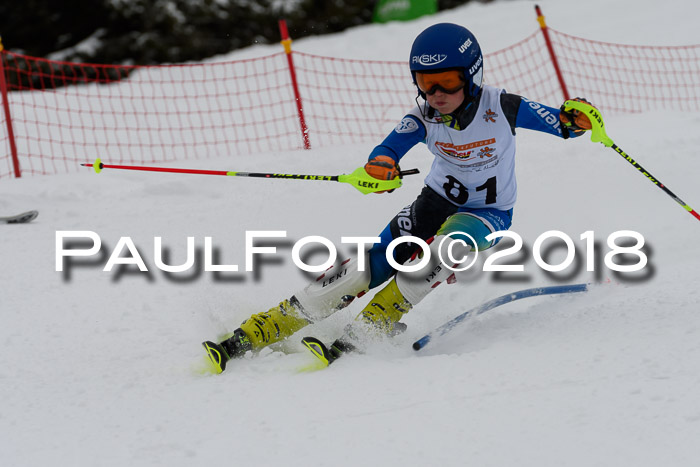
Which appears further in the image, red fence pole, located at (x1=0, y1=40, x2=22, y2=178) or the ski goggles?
red fence pole, located at (x1=0, y1=40, x2=22, y2=178)

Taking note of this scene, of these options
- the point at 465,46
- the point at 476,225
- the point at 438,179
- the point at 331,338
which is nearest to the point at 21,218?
the point at 331,338

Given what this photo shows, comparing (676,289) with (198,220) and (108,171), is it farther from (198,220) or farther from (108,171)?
(108,171)

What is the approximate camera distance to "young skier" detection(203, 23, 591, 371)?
10.7 feet

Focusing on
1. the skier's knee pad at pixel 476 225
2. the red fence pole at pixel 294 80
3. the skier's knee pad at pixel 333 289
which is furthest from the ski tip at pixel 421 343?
the red fence pole at pixel 294 80

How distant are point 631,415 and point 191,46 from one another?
1067 centimetres

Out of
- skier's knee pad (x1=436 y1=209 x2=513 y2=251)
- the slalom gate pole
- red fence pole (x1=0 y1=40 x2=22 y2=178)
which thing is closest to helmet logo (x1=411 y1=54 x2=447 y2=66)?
skier's knee pad (x1=436 y1=209 x2=513 y2=251)

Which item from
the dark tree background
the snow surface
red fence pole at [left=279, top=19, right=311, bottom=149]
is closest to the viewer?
the snow surface

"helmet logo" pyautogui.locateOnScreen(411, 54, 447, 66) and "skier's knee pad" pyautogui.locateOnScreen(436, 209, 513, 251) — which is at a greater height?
"helmet logo" pyautogui.locateOnScreen(411, 54, 447, 66)

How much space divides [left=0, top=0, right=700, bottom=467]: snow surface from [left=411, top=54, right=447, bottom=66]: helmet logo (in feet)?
4.39

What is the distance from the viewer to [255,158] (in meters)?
6.74

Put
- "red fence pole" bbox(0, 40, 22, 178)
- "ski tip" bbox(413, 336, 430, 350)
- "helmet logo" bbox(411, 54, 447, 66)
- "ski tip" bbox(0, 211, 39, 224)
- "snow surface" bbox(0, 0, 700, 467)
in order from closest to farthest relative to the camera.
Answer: "snow surface" bbox(0, 0, 700, 467) → "helmet logo" bbox(411, 54, 447, 66) → "ski tip" bbox(413, 336, 430, 350) → "ski tip" bbox(0, 211, 39, 224) → "red fence pole" bbox(0, 40, 22, 178)

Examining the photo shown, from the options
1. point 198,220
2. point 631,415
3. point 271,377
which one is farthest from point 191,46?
point 631,415

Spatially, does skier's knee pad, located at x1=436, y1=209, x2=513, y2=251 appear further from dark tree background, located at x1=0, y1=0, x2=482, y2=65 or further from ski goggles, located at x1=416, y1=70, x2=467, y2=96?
dark tree background, located at x1=0, y1=0, x2=482, y2=65

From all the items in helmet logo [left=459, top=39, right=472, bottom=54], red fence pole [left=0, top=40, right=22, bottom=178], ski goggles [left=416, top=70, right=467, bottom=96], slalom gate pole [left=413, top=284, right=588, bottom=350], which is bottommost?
slalom gate pole [left=413, top=284, right=588, bottom=350]
